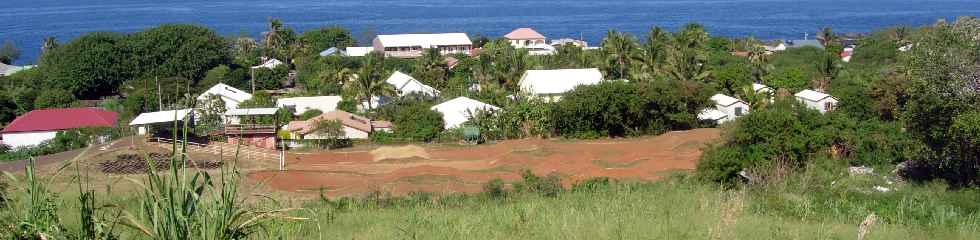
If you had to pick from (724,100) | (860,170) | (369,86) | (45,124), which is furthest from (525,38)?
(860,170)

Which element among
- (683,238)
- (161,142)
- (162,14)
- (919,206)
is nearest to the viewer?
(683,238)

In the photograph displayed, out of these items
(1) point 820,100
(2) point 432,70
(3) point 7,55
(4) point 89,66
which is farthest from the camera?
(3) point 7,55

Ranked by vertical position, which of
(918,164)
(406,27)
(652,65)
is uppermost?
(406,27)

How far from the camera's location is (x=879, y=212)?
30.6ft

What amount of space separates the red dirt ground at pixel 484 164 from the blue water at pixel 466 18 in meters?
53.2

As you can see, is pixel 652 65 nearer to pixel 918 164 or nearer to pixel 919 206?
pixel 918 164

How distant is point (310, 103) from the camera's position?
33969mm

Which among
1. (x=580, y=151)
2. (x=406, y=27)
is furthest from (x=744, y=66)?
(x=406, y=27)

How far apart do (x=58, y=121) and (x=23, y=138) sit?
4.00 ft

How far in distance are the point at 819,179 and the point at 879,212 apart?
421 centimetres

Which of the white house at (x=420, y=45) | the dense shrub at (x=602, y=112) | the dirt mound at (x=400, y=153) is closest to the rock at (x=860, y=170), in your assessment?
the dense shrub at (x=602, y=112)

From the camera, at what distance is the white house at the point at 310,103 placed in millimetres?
33397

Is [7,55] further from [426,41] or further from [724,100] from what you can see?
[724,100]

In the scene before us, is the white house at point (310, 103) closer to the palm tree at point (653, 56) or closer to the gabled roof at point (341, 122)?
the gabled roof at point (341, 122)
